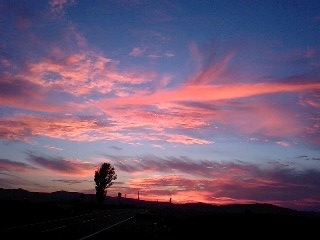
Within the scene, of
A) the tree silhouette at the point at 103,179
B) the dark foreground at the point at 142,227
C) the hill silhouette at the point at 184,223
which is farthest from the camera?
the tree silhouette at the point at 103,179

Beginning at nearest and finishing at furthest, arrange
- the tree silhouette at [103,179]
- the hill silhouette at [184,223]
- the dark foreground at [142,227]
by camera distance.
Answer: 1. the dark foreground at [142,227]
2. the hill silhouette at [184,223]
3. the tree silhouette at [103,179]

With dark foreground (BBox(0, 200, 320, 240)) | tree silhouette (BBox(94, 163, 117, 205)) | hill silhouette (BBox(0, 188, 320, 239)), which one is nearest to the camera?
dark foreground (BBox(0, 200, 320, 240))

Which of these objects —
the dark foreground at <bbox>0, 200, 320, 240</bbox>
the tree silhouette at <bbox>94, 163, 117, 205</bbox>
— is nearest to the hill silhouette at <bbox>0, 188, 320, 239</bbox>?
the dark foreground at <bbox>0, 200, 320, 240</bbox>

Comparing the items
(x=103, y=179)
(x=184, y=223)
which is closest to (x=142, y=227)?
(x=184, y=223)

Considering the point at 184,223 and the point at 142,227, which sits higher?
the point at 184,223

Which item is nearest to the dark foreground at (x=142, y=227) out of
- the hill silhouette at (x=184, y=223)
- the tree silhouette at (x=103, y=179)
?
the hill silhouette at (x=184, y=223)

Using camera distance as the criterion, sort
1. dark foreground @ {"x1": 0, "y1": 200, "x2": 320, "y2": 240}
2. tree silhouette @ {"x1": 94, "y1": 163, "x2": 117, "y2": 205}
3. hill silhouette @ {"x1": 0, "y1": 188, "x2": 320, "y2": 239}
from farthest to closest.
→ tree silhouette @ {"x1": 94, "y1": 163, "x2": 117, "y2": 205} → hill silhouette @ {"x1": 0, "y1": 188, "x2": 320, "y2": 239} → dark foreground @ {"x1": 0, "y1": 200, "x2": 320, "y2": 240}

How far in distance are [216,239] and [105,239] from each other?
22.1 ft

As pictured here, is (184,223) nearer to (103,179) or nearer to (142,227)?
(142,227)

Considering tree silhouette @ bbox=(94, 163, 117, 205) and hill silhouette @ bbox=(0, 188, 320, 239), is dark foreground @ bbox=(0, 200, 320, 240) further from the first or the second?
tree silhouette @ bbox=(94, 163, 117, 205)

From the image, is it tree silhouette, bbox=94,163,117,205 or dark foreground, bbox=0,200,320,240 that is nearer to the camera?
dark foreground, bbox=0,200,320,240

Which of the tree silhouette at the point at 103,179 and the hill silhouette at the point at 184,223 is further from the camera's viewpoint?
the tree silhouette at the point at 103,179

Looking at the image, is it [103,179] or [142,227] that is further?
[103,179]

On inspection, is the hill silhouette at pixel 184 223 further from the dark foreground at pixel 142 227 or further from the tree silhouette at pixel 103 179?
the tree silhouette at pixel 103 179
